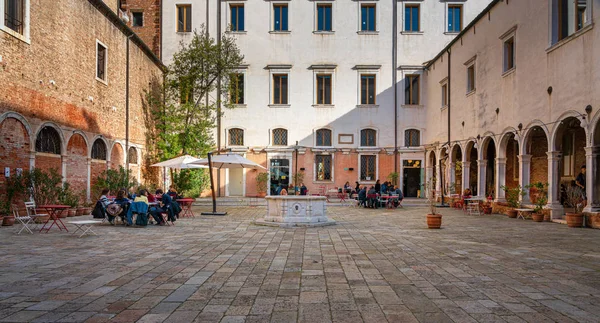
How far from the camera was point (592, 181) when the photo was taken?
12641 mm

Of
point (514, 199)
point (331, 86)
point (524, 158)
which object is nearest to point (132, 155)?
point (331, 86)

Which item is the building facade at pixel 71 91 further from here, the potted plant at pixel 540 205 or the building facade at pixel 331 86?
the potted plant at pixel 540 205

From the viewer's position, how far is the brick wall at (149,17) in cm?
2773

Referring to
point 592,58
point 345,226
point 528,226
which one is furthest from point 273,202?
point 592,58

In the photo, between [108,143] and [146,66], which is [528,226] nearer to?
[108,143]

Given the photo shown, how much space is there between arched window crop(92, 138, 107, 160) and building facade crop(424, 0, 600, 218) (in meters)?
13.7

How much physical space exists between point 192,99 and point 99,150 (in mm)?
7728

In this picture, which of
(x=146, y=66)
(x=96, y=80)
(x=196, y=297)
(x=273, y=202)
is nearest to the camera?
(x=196, y=297)

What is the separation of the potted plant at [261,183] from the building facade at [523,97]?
9735mm

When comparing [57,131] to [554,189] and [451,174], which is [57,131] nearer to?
[554,189]

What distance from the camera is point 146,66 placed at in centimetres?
2416

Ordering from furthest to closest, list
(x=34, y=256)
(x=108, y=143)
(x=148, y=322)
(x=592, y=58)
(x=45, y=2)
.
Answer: (x=108, y=143) → (x=45, y=2) → (x=592, y=58) → (x=34, y=256) → (x=148, y=322)

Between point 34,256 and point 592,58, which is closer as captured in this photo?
point 34,256

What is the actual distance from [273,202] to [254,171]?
14588 millimetres
